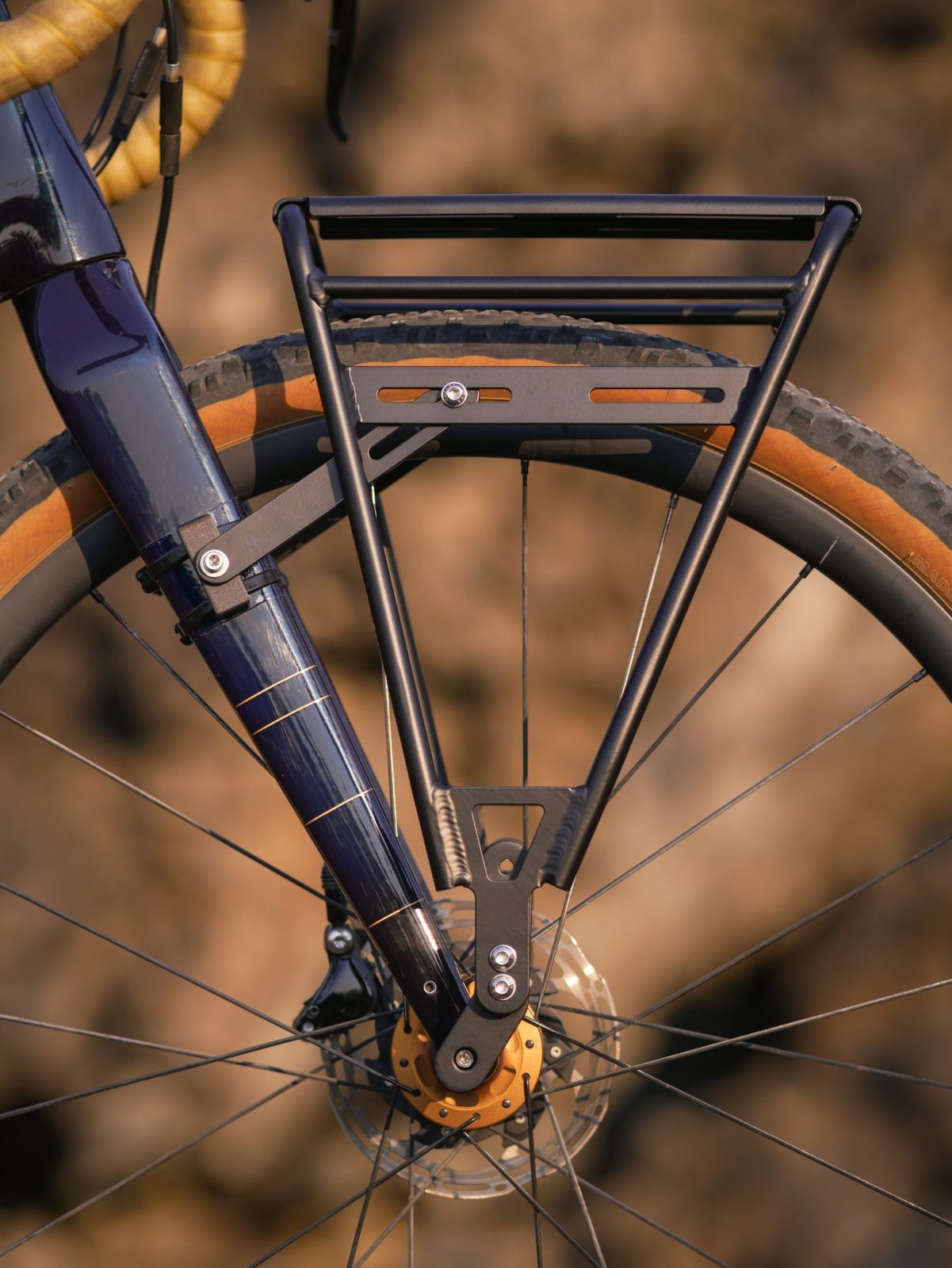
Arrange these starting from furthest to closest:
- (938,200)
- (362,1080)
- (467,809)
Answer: (938,200) → (362,1080) → (467,809)

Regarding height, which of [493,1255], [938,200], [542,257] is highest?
[542,257]

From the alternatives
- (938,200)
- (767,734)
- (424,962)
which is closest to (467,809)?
(424,962)

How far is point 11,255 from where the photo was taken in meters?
0.71

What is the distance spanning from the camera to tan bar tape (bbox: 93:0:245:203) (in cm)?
83

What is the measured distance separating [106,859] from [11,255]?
28.5 inches

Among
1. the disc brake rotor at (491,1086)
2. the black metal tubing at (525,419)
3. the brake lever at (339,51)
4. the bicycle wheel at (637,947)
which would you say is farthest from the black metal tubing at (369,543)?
the bicycle wheel at (637,947)

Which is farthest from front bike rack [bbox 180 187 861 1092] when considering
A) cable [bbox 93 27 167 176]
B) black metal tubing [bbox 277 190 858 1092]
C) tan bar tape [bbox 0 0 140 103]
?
cable [bbox 93 27 167 176]

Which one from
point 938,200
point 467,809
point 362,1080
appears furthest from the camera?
point 938,200

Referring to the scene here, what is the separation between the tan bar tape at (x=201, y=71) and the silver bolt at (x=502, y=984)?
573 millimetres

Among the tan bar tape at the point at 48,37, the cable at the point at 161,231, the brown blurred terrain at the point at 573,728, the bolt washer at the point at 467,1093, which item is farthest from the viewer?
the brown blurred terrain at the point at 573,728

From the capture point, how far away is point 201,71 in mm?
829

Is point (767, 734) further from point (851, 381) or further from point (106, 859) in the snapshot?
point (106, 859)

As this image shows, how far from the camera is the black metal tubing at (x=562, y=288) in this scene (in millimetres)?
646

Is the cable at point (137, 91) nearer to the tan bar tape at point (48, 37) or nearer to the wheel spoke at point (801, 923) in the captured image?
the tan bar tape at point (48, 37)
